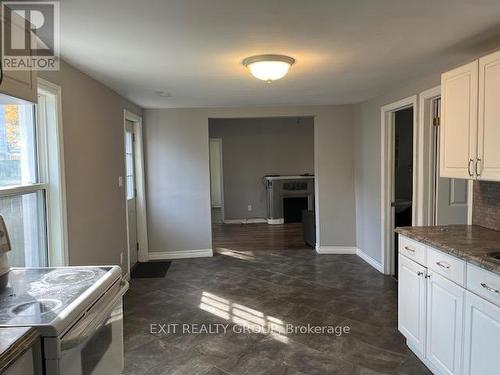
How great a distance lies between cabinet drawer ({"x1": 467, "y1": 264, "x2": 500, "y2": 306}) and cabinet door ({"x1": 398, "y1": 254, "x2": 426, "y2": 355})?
490mm

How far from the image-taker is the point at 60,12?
191cm

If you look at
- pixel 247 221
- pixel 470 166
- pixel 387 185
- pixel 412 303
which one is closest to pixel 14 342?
pixel 412 303

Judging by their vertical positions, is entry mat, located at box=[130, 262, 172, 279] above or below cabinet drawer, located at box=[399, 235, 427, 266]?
below

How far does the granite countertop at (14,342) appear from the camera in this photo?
3.63ft

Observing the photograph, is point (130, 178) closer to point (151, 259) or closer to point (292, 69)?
point (151, 259)

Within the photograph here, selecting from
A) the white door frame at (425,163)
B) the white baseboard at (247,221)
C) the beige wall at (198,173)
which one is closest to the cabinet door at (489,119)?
the white door frame at (425,163)

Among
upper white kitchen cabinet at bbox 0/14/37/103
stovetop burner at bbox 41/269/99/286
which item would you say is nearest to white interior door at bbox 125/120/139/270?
stovetop burner at bbox 41/269/99/286

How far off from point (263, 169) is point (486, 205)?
6.18 m

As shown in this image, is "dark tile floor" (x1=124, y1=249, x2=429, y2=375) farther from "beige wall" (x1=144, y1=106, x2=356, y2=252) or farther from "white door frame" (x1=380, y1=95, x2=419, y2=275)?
"beige wall" (x1=144, y1=106, x2=356, y2=252)

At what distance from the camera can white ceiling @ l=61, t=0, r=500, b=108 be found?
1924 millimetres

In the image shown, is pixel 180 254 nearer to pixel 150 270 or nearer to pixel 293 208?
pixel 150 270

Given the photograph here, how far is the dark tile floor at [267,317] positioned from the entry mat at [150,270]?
0.12 m

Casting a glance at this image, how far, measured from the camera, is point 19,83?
1.62 metres

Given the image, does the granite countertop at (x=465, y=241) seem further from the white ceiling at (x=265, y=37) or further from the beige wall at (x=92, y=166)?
the beige wall at (x=92, y=166)
